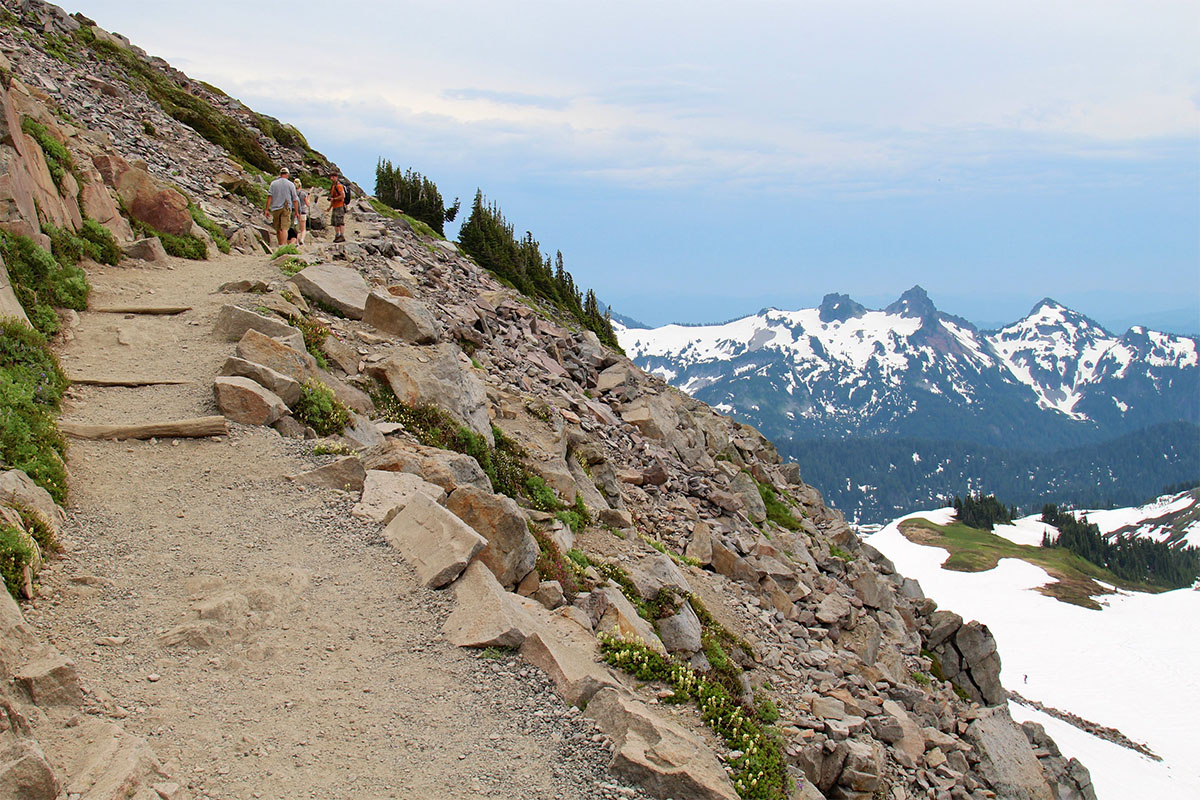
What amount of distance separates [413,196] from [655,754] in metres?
61.4

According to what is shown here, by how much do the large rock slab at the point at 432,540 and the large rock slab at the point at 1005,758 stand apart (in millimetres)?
13389

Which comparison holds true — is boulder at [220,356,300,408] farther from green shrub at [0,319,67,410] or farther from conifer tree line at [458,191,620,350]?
conifer tree line at [458,191,620,350]

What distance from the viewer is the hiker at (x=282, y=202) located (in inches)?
1052

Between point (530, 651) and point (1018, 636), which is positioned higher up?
point (530, 651)

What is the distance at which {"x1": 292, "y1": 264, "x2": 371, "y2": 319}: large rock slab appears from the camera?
19438 millimetres

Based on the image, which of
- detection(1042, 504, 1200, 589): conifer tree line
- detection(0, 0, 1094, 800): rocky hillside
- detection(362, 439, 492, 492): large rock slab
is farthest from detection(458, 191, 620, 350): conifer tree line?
detection(1042, 504, 1200, 589): conifer tree line

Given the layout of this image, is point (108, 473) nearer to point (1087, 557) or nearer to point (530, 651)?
point (530, 651)

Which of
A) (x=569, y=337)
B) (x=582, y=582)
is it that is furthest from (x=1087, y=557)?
(x=582, y=582)

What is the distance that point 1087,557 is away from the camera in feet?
636

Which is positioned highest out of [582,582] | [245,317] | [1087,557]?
[245,317]

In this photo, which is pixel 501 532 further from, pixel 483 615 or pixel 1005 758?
pixel 1005 758

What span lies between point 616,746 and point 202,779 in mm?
3716

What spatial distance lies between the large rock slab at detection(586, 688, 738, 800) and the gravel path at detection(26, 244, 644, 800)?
22cm

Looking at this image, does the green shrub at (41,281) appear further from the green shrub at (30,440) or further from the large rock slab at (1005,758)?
the large rock slab at (1005,758)
